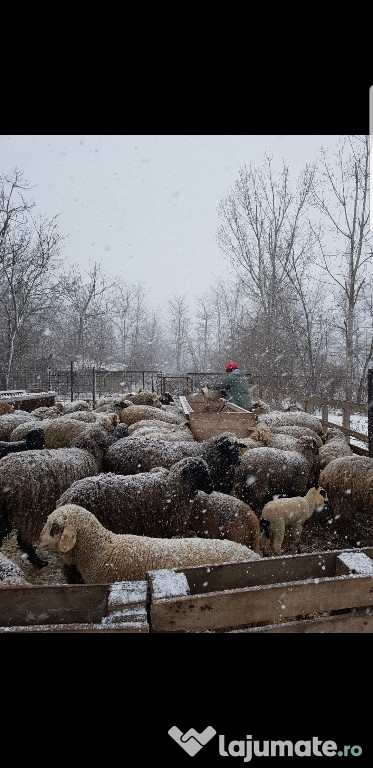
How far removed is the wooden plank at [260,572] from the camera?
1.76 metres

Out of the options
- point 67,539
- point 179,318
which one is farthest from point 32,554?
point 179,318

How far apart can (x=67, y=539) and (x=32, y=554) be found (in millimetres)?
1689

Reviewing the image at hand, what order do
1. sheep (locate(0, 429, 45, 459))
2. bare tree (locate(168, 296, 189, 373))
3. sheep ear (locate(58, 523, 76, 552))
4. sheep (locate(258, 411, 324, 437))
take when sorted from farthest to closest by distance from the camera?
bare tree (locate(168, 296, 189, 373))
sheep (locate(258, 411, 324, 437))
sheep (locate(0, 429, 45, 459))
sheep ear (locate(58, 523, 76, 552))

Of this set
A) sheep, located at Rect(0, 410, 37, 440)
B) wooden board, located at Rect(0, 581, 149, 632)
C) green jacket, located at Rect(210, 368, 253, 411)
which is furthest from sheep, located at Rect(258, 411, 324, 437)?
wooden board, located at Rect(0, 581, 149, 632)

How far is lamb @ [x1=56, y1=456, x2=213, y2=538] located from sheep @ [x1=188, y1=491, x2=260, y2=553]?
0.38 feet

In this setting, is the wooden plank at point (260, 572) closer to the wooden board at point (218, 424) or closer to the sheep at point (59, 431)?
the wooden board at point (218, 424)

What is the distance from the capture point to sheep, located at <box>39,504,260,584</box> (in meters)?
2.79

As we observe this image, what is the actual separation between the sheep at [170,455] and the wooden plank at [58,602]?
354 cm

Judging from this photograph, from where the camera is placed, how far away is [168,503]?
4.14 m

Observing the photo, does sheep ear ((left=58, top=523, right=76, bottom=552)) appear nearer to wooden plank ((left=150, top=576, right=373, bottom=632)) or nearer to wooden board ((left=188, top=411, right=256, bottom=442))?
wooden plank ((left=150, top=576, right=373, bottom=632))
